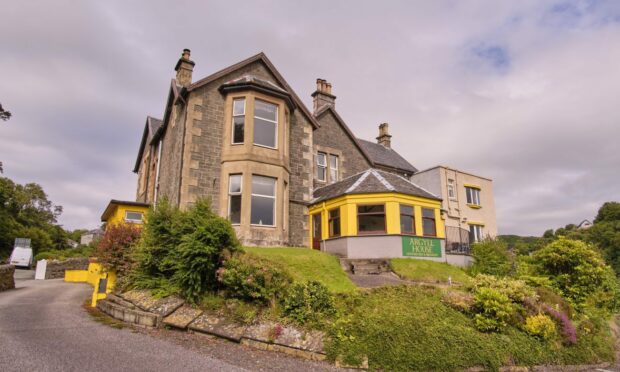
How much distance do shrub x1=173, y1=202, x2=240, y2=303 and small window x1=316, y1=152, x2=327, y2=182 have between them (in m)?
12.4

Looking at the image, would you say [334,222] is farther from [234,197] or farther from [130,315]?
[130,315]

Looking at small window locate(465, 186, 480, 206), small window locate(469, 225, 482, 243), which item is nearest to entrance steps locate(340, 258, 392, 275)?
small window locate(469, 225, 482, 243)

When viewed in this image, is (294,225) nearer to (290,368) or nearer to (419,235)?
(419,235)

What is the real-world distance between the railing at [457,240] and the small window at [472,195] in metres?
6.45

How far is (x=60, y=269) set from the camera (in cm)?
2712

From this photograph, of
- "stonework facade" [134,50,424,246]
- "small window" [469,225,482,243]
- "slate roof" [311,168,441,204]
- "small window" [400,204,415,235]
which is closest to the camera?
"stonework facade" [134,50,424,246]

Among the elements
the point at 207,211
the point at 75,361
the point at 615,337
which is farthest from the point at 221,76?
the point at 615,337

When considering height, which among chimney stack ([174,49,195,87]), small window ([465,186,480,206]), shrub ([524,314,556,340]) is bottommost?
shrub ([524,314,556,340])

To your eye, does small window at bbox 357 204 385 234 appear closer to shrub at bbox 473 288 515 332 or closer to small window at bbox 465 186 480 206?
shrub at bbox 473 288 515 332

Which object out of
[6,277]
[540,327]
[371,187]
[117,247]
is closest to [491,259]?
[371,187]

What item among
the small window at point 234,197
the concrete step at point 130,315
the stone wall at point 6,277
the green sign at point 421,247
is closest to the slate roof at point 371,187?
the green sign at point 421,247

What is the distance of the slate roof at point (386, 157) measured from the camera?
26.9 meters

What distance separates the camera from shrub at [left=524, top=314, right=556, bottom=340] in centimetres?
773

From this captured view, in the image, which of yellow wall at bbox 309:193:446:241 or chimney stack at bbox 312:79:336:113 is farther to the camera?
chimney stack at bbox 312:79:336:113
